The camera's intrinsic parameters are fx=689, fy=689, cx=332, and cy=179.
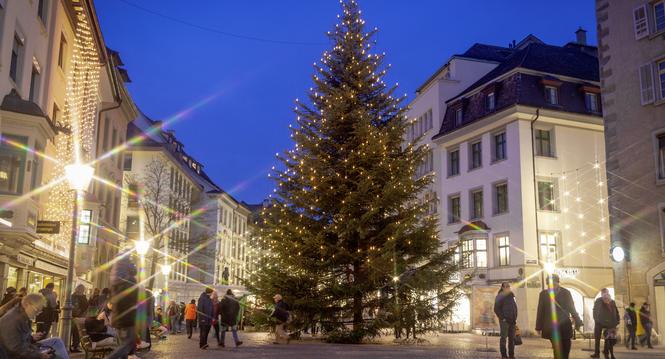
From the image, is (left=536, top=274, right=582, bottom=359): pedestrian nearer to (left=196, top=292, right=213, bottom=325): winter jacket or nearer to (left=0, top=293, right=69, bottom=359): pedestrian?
(left=0, top=293, right=69, bottom=359): pedestrian

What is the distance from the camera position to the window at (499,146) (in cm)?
3978

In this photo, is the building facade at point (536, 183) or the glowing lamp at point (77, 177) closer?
the glowing lamp at point (77, 177)

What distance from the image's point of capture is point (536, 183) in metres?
38.3

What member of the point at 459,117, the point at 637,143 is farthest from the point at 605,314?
the point at 459,117

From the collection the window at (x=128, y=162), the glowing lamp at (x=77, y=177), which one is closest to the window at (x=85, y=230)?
the glowing lamp at (x=77, y=177)

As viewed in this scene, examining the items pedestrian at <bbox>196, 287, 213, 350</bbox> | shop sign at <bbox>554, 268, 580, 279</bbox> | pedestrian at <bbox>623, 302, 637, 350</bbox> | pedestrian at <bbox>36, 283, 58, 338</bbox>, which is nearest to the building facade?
shop sign at <bbox>554, 268, 580, 279</bbox>

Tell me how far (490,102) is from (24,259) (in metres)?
28.7

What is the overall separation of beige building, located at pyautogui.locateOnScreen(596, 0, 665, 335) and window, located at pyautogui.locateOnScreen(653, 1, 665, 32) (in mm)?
34

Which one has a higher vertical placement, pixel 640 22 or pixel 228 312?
pixel 640 22

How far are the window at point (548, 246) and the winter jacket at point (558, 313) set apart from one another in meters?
26.1

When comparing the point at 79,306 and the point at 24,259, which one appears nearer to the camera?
the point at 79,306

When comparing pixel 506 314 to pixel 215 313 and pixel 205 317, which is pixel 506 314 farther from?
pixel 215 313

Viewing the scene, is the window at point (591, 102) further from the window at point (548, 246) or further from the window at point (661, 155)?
the window at point (661, 155)

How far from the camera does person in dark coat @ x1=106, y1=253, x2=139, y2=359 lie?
33.6 ft
